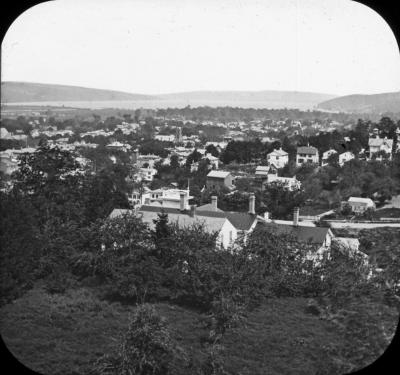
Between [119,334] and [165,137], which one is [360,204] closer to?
[119,334]

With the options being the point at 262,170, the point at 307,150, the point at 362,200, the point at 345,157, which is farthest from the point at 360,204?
the point at 307,150

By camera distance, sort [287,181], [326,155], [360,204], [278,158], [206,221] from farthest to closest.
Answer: [278,158], [326,155], [287,181], [360,204], [206,221]

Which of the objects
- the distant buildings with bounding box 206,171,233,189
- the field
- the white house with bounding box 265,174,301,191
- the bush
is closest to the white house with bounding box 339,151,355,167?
the white house with bounding box 265,174,301,191

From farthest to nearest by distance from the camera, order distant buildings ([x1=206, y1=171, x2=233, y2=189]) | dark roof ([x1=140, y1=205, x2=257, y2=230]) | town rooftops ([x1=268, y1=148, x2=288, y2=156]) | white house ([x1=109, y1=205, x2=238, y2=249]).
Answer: town rooftops ([x1=268, y1=148, x2=288, y2=156])
distant buildings ([x1=206, y1=171, x2=233, y2=189])
dark roof ([x1=140, y1=205, x2=257, y2=230])
white house ([x1=109, y1=205, x2=238, y2=249])

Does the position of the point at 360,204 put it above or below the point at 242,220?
below

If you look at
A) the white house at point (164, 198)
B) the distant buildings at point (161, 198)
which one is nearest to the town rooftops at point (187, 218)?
the white house at point (164, 198)

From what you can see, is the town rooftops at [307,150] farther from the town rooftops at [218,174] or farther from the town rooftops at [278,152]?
the town rooftops at [218,174]

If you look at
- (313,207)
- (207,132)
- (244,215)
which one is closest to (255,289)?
(244,215)

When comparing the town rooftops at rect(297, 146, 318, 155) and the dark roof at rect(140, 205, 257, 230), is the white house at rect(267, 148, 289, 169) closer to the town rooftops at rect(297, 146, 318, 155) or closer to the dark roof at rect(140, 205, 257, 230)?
the town rooftops at rect(297, 146, 318, 155)
